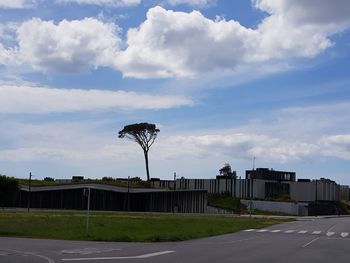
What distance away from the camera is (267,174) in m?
131

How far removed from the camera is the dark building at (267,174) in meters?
129

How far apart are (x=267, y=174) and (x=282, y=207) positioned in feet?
95.5

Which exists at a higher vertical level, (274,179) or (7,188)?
(274,179)

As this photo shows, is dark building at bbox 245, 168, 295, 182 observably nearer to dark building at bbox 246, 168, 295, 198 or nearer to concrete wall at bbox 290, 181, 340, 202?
dark building at bbox 246, 168, 295, 198

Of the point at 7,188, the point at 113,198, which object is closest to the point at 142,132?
the point at 113,198

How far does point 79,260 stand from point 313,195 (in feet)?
356

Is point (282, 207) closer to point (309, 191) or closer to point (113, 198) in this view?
point (309, 191)

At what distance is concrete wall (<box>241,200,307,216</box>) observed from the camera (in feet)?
332

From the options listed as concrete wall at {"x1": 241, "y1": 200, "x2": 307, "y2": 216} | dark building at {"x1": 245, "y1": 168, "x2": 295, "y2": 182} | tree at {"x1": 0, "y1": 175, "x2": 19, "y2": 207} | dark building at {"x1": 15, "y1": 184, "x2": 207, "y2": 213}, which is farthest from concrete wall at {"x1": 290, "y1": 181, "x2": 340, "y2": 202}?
tree at {"x1": 0, "y1": 175, "x2": 19, "y2": 207}

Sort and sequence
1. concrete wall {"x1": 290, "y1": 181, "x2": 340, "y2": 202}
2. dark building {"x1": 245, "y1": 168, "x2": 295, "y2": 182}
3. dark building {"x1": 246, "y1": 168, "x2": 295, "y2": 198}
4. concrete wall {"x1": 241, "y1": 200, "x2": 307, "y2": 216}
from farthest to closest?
dark building {"x1": 245, "y1": 168, "x2": 295, "y2": 182}
concrete wall {"x1": 290, "y1": 181, "x2": 340, "y2": 202}
dark building {"x1": 246, "y1": 168, "x2": 295, "y2": 198}
concrete wall {"x1": 241, "y1": 200, "x2": 307, "y2": 216}

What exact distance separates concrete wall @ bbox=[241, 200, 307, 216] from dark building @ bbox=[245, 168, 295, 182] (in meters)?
24.4

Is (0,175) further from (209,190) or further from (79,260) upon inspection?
(209,190)

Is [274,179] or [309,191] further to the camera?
[274,179]

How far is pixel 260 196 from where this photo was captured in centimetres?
11556
